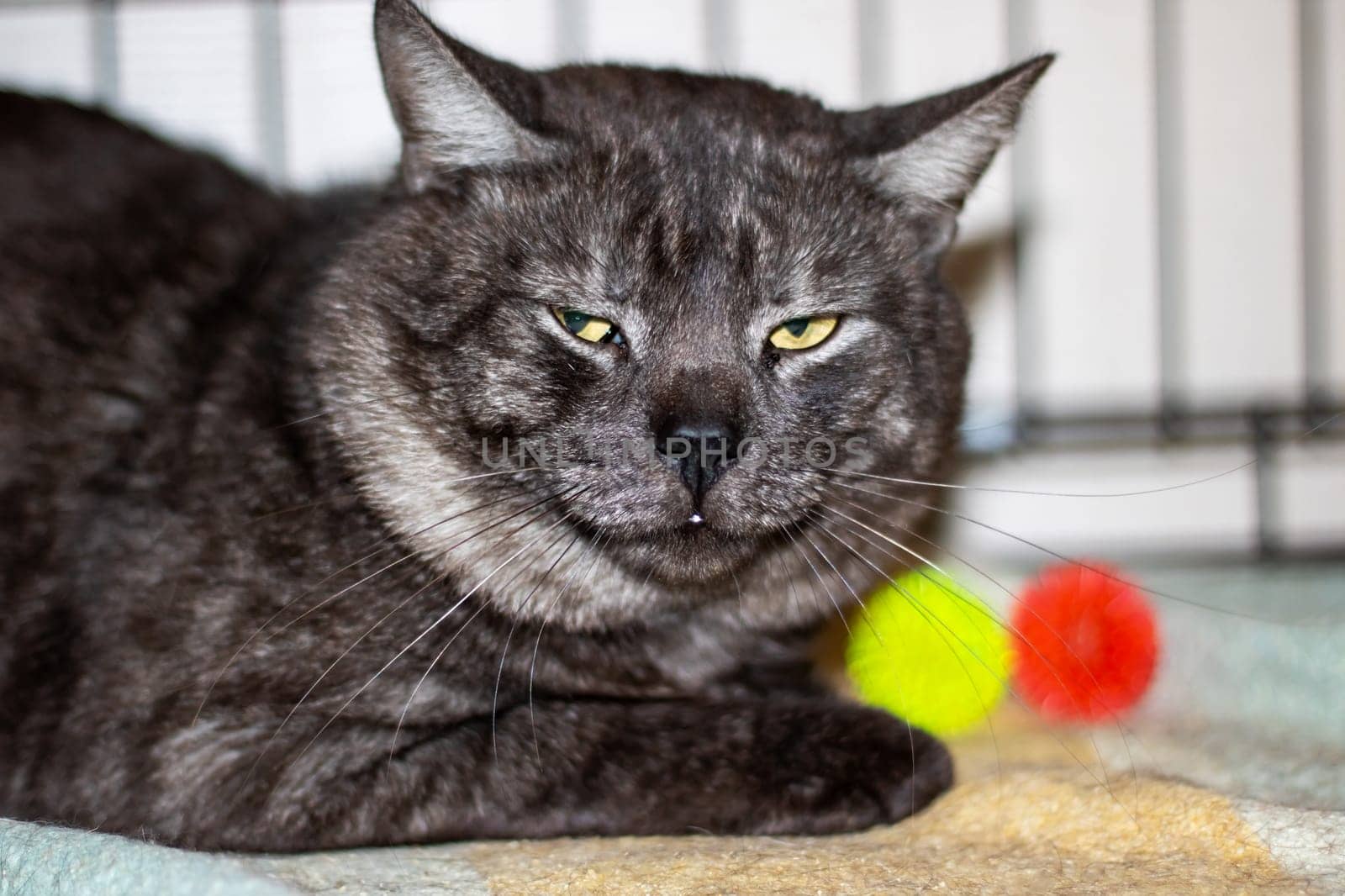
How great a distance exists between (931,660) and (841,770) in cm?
34

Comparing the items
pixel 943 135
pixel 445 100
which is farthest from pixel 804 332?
pixel 445 100

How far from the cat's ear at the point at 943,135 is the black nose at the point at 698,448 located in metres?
0.42

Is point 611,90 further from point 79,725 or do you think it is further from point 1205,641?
point 1205,641

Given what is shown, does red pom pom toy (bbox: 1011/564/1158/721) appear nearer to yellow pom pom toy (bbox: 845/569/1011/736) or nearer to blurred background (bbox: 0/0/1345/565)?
yellow pom pom toy (bbox: 845/569/1011/736)

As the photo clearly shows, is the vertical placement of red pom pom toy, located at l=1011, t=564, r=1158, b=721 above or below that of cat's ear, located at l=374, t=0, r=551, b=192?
below

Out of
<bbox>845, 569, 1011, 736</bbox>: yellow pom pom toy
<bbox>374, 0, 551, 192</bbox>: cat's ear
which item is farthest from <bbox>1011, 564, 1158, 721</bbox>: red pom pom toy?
<bbox>374, 0, 551, 192</bbox>: cat's ear

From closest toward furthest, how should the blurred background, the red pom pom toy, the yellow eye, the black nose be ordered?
the black nose < the yellow eye < the red pom pom toy < the blurred background

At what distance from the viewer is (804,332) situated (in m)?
1.21

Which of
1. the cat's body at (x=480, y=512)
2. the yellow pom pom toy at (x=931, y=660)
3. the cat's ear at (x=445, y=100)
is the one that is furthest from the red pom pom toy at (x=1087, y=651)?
the cat's ear at (x=445, y=100)

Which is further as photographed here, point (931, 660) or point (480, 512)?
point (931, 660)

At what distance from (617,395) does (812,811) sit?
0.44 metres

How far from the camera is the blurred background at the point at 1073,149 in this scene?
1.99 metres

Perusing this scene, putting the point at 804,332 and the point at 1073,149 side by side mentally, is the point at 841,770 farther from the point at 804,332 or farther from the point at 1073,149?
the point at 1073,149

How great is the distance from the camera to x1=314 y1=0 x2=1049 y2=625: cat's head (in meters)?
1.11
